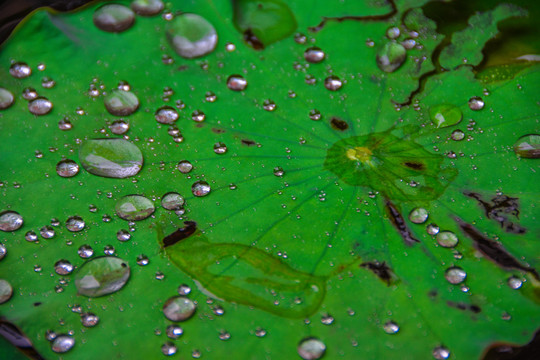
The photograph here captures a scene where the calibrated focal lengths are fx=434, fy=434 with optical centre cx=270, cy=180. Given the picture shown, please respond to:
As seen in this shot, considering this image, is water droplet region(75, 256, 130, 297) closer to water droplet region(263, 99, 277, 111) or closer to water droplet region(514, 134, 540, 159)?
water droplet region(263, 99, 277, 111)

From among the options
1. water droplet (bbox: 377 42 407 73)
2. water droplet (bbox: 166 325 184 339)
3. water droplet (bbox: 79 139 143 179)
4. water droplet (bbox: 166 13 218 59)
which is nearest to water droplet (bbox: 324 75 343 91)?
water droplet (bbox: 377 42 407 73)

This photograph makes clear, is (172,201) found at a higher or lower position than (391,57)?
lower

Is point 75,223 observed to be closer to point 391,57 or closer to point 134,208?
point 134,208

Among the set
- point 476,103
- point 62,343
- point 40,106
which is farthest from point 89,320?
point 476,103

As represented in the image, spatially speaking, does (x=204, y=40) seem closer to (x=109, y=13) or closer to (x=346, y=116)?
(x=109, y=13)

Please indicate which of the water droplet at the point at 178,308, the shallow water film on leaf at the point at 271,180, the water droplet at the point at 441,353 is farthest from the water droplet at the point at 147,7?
the water droplet at the point at 441,353

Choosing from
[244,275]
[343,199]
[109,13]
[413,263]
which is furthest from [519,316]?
[109,13]

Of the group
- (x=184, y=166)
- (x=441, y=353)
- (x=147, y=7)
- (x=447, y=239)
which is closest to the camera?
(x=441, y=353)
